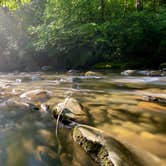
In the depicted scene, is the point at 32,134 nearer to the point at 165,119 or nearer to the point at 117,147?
the point at 117,147

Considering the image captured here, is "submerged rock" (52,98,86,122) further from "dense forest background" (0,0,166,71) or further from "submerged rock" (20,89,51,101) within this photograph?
"dense forest background" (0,0,166,71)

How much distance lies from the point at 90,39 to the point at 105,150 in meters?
13.7

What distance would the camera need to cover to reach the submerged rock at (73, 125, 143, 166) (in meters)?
2.51

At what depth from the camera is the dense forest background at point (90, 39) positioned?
14875 mm

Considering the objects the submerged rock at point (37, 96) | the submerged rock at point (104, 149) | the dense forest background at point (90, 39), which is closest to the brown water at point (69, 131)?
the submerged rock at point (104, 149)

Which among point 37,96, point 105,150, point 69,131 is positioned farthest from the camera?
point 37,96

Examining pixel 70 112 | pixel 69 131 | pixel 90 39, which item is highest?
pixel 90 39

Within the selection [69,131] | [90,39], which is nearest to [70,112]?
[69,131]

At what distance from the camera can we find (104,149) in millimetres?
2697

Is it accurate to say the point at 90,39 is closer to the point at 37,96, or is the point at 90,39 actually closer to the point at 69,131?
the point at 37,96

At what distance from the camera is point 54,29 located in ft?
55.0

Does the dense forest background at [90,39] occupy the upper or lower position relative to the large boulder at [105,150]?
upper

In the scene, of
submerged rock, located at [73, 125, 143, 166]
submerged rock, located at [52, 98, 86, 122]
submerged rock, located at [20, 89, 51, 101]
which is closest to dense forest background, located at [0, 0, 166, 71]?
submerged rock, located at [20, 89, 51, 101]

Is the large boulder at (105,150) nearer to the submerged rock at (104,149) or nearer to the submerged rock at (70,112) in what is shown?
the submerged rock at (104,149)
